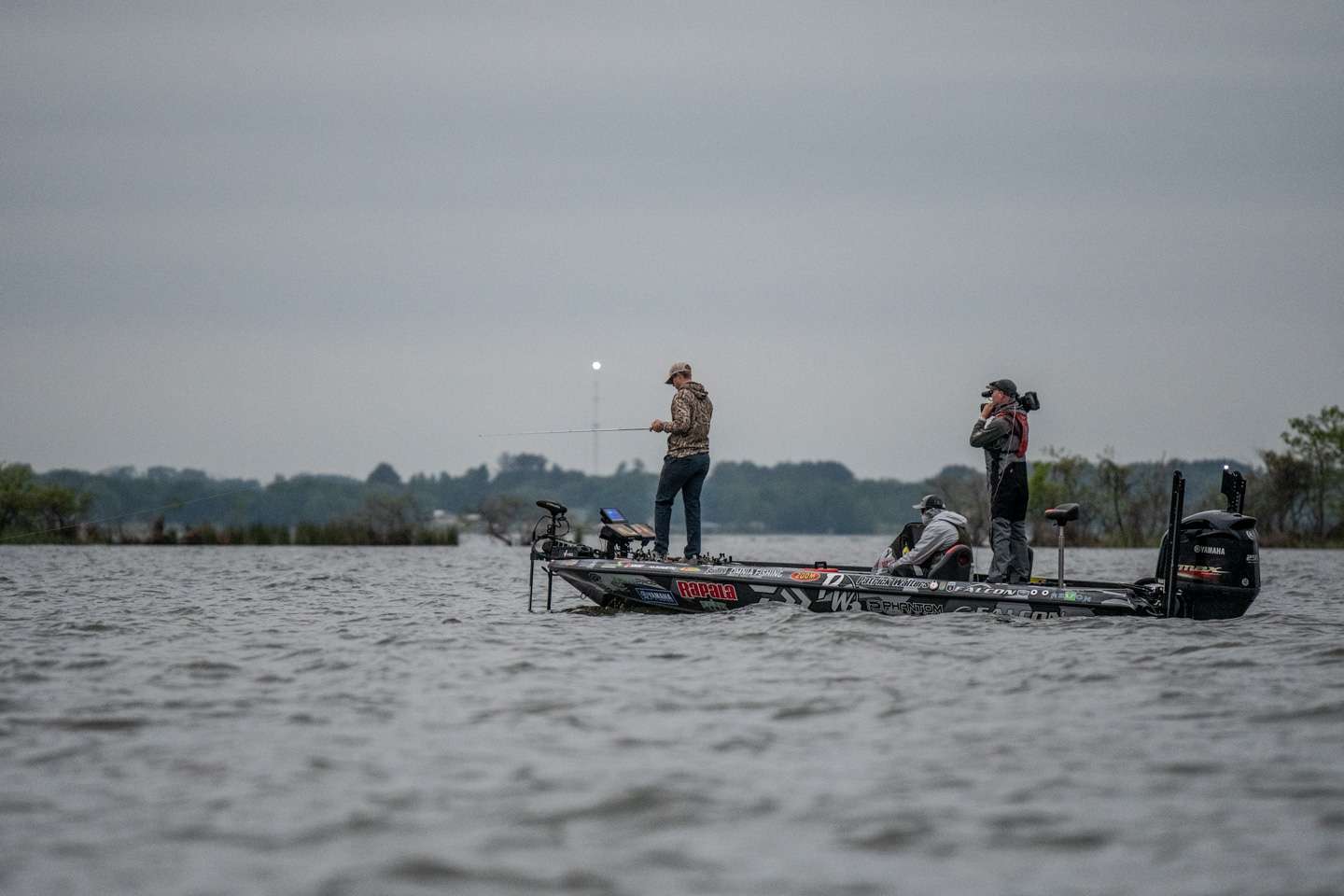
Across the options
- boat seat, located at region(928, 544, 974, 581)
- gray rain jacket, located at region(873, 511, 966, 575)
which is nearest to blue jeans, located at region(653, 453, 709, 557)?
gray rain jacket, located at region(873, 511, 966, 575)

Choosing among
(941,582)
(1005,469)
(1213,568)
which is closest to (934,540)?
(941,582)

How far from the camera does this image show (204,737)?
716 centimetres

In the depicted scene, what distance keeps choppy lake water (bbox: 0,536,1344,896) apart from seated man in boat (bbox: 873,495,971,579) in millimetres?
1180

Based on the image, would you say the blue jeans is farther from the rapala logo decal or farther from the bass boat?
the rapala logo decal

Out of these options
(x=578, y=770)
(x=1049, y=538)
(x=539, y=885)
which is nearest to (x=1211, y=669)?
(x=578, y=770)

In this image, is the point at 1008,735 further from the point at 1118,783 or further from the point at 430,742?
the point at 430,742

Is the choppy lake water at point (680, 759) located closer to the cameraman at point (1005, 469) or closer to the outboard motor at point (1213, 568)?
the outboard motor at point (1213, 568)

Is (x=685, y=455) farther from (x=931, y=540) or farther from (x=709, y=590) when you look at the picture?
(x=931, y=540)

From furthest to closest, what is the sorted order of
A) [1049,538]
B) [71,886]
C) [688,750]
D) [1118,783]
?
[1049,538]
[688,750]
[1118,783]
[71,886]

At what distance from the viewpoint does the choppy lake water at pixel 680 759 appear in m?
4.90

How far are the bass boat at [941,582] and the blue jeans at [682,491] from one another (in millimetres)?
307

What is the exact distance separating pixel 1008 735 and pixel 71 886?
454cm

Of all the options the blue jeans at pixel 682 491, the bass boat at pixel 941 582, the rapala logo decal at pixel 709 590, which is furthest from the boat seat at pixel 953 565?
the blue jeans at pixel 682 491

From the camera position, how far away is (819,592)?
13438 millimetres
